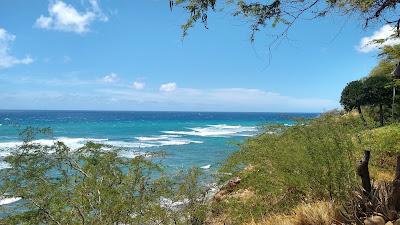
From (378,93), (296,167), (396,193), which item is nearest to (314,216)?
(396,193)

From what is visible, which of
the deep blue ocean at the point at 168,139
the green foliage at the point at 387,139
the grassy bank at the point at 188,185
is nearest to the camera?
the grassy bank at the point at 188,185

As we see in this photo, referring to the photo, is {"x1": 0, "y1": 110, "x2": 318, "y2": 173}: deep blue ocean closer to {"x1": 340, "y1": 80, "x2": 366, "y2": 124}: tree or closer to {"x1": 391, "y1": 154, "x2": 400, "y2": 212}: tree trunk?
{"x1": 340, "y1": 80, "x2": 366, "y2": 124}: tree

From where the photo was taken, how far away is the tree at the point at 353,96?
31.8 m

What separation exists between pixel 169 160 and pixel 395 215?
24.8 metres

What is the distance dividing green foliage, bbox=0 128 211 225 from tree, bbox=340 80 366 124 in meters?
23.5

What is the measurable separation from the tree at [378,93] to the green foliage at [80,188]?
2061 cm

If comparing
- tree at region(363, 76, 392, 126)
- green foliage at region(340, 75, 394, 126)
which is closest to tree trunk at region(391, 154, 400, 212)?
green foliage at region(340, 75, 394, 126)

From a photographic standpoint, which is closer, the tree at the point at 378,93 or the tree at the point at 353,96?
the tree at the point at 378,93

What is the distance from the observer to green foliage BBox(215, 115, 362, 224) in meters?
10.4

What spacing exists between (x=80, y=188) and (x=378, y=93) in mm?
24189

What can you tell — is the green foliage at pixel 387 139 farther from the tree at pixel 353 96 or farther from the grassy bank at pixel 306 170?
the tree at pixel 353 96

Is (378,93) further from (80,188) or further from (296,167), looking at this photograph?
(80,188)

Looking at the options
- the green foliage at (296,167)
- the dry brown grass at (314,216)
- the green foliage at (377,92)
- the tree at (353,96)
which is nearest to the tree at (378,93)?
the green foliage at (377,92)

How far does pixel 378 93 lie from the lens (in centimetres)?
2934
